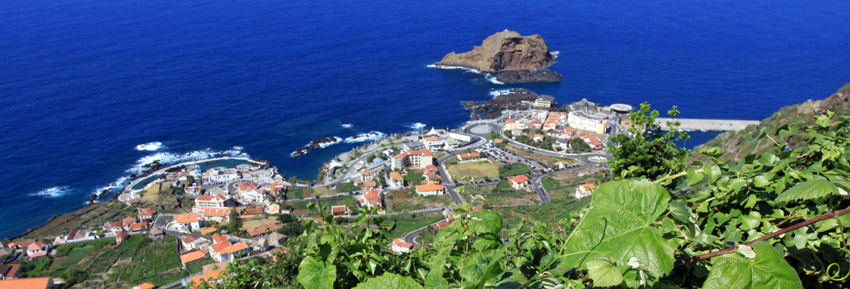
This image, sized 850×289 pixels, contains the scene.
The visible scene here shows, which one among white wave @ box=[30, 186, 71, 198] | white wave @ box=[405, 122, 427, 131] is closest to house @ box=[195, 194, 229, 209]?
white wave @ box=[30, 186, 71, 198]

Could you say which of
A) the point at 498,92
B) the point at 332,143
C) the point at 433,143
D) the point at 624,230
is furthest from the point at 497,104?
the point at 624,230

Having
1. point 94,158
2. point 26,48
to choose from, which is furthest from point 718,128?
point 26,48

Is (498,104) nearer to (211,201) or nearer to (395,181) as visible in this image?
(395,181)

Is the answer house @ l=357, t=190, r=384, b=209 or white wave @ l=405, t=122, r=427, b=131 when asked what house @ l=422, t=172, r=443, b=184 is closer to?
house @ l=357, t=190, r=384, b=209

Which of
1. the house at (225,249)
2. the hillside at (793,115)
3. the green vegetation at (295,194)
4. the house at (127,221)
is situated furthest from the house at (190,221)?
the hillside at (793,115)

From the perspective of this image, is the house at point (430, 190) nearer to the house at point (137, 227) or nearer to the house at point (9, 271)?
the house at point (137, 227)

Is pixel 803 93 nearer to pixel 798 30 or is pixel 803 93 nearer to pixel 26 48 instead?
pixel 798 30
